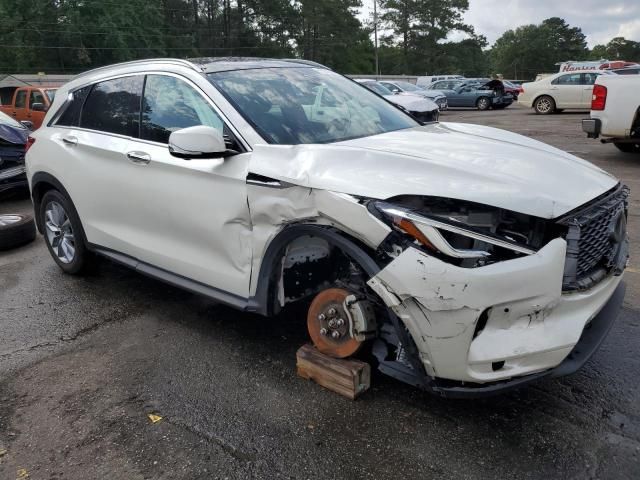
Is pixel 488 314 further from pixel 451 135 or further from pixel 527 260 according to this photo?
pixel 451 135

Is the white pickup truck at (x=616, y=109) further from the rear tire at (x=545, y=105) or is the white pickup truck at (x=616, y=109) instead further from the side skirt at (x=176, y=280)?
the rear tire at (x=545, y=105)

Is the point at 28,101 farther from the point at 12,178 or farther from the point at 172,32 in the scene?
the point at 172,32

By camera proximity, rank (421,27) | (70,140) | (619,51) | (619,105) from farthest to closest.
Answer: (619,51) < (421,27) < (619,105) < (70,140)

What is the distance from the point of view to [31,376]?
3.30 metres

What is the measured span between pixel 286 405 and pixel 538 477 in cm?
125

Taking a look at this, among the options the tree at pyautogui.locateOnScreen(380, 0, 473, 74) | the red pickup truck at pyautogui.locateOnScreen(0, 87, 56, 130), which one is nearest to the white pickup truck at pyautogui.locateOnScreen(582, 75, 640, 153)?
the red pickup truck at pyautogui.locateOnScreen(0, 87, 56, 130)

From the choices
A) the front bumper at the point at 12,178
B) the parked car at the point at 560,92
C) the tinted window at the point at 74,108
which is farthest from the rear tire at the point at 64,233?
the parked car at the point at 560,92

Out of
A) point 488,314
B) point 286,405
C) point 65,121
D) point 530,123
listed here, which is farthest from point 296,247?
point 530,123

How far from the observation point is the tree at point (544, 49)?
92.1 m

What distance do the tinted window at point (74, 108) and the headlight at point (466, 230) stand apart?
310 centimetres

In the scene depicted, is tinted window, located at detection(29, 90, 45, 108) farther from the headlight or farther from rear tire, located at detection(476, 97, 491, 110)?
rear tire, located at detection(476, 97, 491, 110)

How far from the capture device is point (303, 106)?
3.43 metres

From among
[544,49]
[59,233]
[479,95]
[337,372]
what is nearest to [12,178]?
[59,233]

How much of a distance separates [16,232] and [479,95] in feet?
85.8
